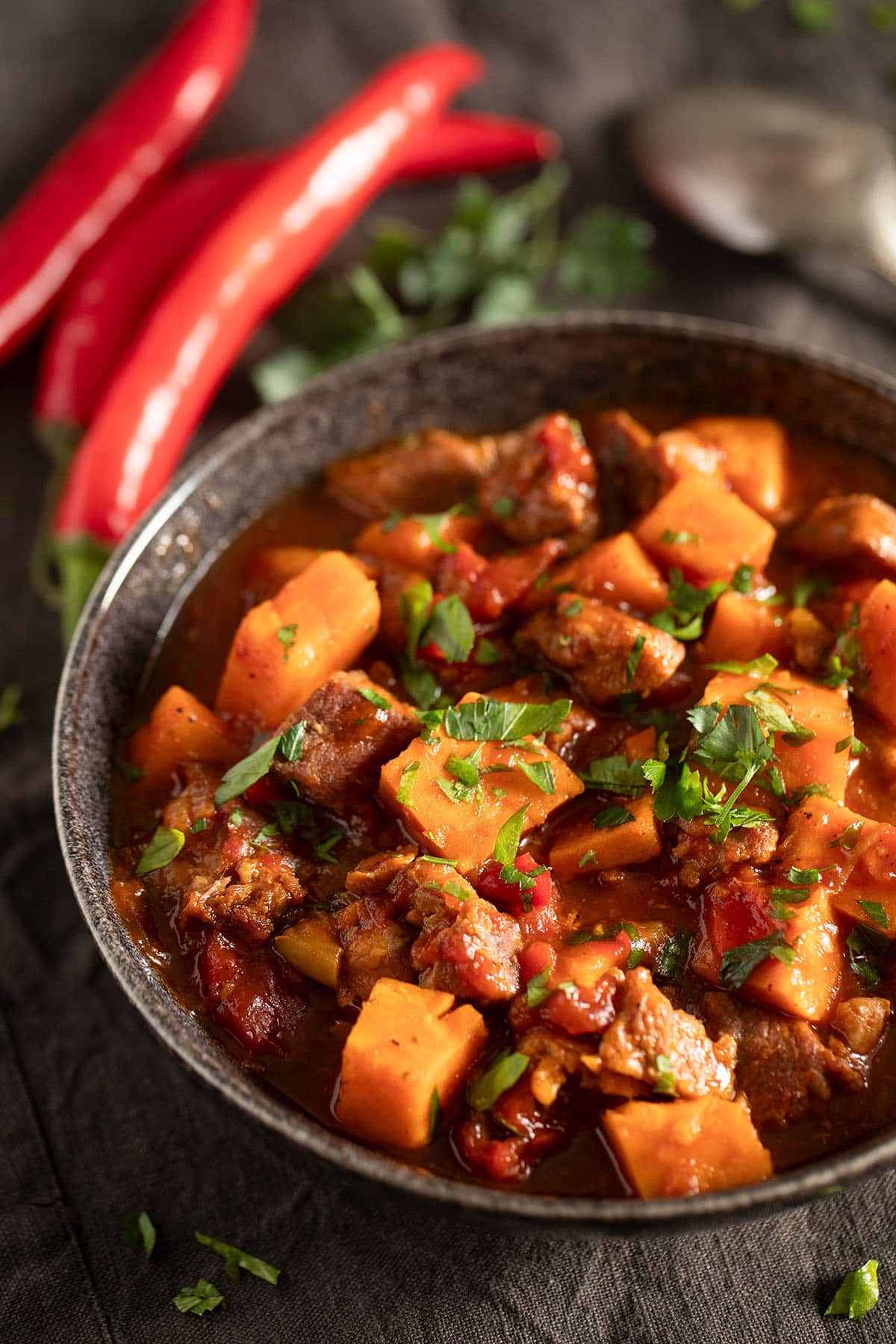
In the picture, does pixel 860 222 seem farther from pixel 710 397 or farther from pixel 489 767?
pixel 489 767

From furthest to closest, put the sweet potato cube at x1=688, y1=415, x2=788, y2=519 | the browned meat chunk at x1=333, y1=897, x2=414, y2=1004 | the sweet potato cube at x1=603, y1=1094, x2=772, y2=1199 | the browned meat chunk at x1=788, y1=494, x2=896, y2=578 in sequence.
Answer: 1. the sweet potato cube at x1=688, y1=415, x2=788, y2=519
2. the browned meat chunk at x1=788, y1=494, x2=896, y2=578
3. the browned meat chunk at x1=333, y1=897, x2=414, y2=1004
4. the sweet potato cube at x1=603, y1=1094, x2=772, y2=1199

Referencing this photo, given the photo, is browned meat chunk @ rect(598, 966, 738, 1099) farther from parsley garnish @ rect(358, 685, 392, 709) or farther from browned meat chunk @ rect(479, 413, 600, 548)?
browned meat chunk @ rect(479, 413, 600, 548)

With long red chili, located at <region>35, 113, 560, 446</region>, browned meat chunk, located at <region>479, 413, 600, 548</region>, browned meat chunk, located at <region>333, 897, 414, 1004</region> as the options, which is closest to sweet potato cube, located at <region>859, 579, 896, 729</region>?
browned meat chunk, located at <region>479, 413, 600, 548</region>

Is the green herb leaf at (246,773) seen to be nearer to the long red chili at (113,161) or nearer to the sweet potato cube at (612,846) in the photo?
the sweet potato cube at (612,846)

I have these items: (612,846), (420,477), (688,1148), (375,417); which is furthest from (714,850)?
(375,417)

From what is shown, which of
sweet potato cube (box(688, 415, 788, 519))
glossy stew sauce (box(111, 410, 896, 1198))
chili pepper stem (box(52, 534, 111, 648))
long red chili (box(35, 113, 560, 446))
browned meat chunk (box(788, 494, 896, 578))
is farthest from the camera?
long red chili (box(35, 113, 560, 446))

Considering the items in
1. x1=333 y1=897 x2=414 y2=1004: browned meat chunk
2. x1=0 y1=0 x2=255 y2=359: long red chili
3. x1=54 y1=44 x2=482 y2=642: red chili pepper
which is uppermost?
x1=0 y1=0 x2=255 y2=359: long red chili

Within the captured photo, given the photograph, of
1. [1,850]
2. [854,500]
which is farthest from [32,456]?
[854,500]
